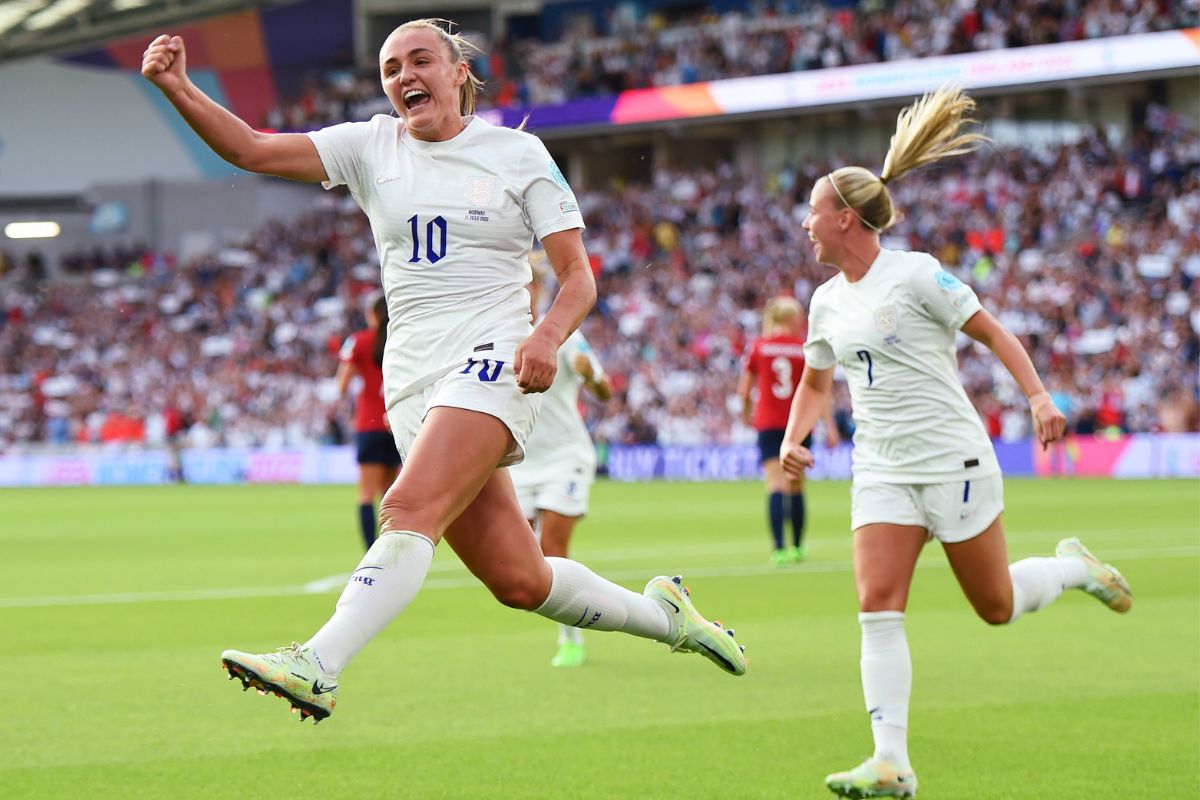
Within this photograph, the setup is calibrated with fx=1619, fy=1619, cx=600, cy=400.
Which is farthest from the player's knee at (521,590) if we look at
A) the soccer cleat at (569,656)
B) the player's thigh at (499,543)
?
the soccer cleat at (569,656)

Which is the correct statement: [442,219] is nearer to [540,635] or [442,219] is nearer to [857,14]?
[540,635]

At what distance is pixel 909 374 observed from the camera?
20.6ft

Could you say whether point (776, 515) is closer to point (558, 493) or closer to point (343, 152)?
point (558, 493)

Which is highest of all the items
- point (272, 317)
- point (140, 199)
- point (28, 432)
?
point (140, 199)

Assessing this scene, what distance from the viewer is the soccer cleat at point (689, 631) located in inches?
242

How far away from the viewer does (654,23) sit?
159 ft

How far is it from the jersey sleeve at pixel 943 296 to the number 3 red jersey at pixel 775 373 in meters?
8.78

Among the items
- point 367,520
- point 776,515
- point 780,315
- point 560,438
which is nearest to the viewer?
point 560,438

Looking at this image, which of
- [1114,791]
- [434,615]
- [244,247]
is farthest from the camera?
[244,247]

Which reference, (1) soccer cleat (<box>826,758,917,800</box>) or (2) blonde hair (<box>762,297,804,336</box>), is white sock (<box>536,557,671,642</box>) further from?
(2) blonde hair (<box>762,297,804,336</box>)

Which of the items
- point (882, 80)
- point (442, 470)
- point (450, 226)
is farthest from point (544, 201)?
point (882, 80)

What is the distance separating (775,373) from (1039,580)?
330 inches

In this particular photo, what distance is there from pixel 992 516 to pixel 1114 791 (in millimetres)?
1087

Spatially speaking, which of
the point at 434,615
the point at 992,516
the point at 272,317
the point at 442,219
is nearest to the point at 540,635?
the point at 434,615
